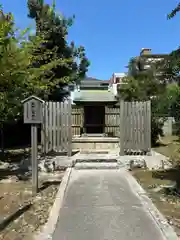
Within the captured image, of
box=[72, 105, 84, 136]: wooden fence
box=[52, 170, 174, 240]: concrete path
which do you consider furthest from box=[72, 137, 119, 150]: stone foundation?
box=[52, 170, 174, 240]: concrete path

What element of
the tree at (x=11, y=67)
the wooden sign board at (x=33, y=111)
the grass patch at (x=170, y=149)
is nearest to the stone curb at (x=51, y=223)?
the wooden sign board at (x=33, y=111)

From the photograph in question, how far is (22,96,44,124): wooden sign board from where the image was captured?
6.70 m

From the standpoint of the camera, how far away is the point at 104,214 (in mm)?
4742

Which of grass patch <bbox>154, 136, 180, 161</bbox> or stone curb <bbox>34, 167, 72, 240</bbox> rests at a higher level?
grass patch <bbox>154, 136, 180, 161</bbox>

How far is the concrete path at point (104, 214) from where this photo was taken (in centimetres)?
395

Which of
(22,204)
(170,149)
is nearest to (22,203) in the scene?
(22,204)

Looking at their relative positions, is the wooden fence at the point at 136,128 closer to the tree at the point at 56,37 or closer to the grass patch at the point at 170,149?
the grass patch at the point at 170,149

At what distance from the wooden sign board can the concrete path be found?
1819 mm

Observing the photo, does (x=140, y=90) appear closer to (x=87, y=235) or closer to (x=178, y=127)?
(x=178, y=127)

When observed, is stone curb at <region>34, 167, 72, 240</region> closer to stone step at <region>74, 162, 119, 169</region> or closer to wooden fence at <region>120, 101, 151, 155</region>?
stone step at <region>74, 162, 119, 169</region>

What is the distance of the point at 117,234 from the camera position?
394 cm

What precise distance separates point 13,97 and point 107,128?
25.3 ft

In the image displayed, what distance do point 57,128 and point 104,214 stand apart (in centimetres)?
616

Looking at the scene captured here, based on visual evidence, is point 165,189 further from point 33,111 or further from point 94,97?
point 94,97
